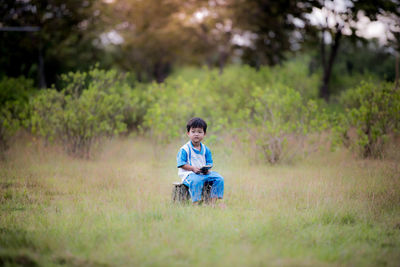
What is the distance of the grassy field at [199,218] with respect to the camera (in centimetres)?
367

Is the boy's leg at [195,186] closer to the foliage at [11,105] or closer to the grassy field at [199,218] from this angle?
the grassy field at [199,218]

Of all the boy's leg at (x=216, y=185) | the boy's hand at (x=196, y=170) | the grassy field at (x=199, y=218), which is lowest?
the grassy field at (x=199, y=218)

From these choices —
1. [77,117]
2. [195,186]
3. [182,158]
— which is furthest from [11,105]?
[195,186]

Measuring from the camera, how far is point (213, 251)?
378 cm

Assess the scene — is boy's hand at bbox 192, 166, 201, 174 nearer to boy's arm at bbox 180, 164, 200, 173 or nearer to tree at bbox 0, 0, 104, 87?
boy's arm at bbox 180, 164, 200, 173

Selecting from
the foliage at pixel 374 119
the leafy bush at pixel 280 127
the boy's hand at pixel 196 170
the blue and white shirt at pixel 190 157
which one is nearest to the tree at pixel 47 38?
the leafy bush at pixel 280 127

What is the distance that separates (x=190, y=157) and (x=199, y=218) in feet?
3.72

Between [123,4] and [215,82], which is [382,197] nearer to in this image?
[215,82]

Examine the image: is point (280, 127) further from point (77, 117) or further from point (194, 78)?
point (194, 78)

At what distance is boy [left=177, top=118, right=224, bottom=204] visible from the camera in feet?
17.6

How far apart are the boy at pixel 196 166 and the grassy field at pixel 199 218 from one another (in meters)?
0.26

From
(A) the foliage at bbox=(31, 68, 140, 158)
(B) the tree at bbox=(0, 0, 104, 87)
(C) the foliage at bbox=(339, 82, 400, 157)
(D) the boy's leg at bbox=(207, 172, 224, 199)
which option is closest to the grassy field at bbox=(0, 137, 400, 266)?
(D) the boy's leg at bbox=(207, 172, 224, 199)

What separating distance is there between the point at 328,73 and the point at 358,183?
15.8 meters

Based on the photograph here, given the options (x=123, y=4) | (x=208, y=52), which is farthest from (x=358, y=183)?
(x=123, y=4)
